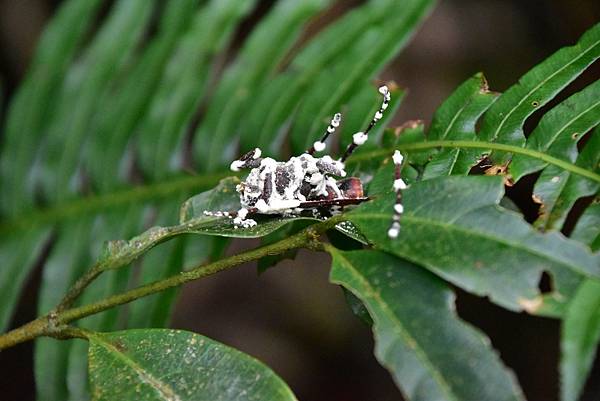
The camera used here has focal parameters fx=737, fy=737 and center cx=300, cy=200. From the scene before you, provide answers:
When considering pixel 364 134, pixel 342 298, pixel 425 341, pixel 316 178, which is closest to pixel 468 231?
pixel 425 341

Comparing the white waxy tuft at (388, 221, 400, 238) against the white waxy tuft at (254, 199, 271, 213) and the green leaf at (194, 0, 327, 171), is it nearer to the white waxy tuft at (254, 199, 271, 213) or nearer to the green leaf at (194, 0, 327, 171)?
the white waxy tuft at (254, 199, 271, 213)

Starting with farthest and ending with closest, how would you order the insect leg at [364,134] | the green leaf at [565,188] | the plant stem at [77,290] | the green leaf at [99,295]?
the green leaf at [99,295]
the insect leg at [364,134]
the plant stem at [77,290]
the green leaf at [565,188]

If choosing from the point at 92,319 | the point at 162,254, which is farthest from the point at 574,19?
the point at 92,319

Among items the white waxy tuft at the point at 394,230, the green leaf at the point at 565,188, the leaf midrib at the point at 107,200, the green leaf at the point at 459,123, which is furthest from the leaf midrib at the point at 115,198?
the white waxy tuft at the point at 394,230

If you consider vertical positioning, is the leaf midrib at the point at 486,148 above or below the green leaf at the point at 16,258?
below

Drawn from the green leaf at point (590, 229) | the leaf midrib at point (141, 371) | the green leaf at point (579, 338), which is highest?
the leaf midrib at point (141, 371)

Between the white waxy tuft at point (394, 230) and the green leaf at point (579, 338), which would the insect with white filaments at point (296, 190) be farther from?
the green leaf at point (579, 338)

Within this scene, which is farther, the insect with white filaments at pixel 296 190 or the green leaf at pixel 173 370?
the insect with white filaments at pixel 296 190

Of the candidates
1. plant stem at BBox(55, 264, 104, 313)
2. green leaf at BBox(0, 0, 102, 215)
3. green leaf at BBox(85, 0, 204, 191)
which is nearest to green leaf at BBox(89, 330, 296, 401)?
plant stem at BBox(55, 264, 104, 313)
